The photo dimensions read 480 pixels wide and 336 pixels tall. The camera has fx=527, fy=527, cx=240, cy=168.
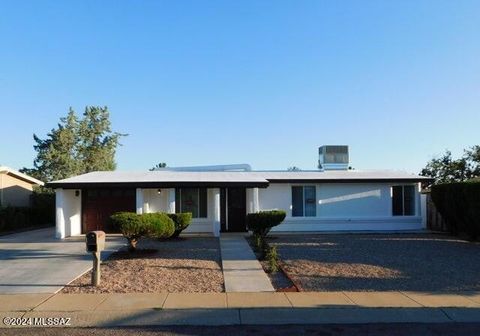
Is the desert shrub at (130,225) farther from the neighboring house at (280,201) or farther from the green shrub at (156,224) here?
the neighboring house at (280,201)

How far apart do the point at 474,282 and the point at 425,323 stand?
3.95 metres

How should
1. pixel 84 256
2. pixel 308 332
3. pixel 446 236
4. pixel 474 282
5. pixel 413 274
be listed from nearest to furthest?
pixel 308 332
pixel 474 282
pixel 413 274
pixel 84 256
pixel 446 236

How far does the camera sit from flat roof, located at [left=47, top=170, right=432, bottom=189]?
2181cm

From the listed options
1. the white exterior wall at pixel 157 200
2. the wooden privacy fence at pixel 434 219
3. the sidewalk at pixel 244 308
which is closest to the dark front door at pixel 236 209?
the white exterior wall at pixel 157 200

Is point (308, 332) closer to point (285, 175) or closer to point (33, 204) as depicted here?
point (285, 175)

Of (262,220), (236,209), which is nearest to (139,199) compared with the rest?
(236,209)

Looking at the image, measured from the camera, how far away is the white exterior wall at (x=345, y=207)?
24.1 metres

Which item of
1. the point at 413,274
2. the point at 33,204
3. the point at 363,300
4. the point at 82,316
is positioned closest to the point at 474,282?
the point at 413,274

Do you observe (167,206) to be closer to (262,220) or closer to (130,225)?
(262,220)

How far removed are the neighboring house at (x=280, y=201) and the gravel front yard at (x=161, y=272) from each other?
6.25 m

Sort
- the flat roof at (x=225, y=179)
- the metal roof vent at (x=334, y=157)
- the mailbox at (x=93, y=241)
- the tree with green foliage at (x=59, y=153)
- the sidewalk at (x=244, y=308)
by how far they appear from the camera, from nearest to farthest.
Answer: the sidewalk at (x=244, y=308) < the mailbox at (x=93, y=241) < the flat roof at (x=225, y=179) < the metal roof vent at (x=334, y=157) < the tree with green foliage at (x=59, y=153)

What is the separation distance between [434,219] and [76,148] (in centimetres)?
3352

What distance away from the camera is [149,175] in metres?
24.6

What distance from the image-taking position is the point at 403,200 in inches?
984
